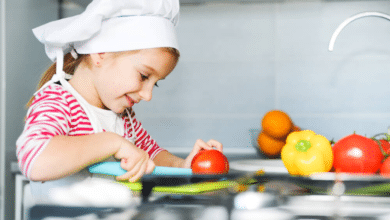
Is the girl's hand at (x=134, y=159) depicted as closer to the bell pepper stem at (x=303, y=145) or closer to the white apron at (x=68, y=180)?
the white apron at (x=68, y=180)

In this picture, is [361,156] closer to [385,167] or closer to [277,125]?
[385,167]

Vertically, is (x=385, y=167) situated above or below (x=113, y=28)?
below

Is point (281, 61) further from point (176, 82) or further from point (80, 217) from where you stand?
point (80, 217)

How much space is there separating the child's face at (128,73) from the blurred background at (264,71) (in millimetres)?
701

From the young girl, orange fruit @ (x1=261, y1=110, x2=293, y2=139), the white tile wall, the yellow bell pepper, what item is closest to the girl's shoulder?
the young girl

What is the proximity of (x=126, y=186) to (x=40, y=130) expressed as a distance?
0.66ft

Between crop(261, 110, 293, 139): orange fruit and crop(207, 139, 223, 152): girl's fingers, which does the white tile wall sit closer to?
crop(261, 110, 293, 139): orange fruit

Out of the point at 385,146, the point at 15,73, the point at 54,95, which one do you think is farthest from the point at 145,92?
the point at 15,73

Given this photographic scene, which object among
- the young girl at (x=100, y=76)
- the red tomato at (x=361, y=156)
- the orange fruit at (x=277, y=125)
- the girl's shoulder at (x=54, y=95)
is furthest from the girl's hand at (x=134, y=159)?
the orange fruit at (x=277, y=125)

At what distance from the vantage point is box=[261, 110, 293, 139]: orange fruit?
124 cm

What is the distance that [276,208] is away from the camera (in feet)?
1.51

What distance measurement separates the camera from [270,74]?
1573mm

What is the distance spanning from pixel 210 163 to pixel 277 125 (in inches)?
22.9

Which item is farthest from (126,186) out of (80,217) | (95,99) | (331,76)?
(331,76)
